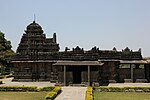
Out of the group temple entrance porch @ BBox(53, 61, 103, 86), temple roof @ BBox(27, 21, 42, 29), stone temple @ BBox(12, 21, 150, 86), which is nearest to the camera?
temple entrance porch @ BBox(53, 61, 103, 86)

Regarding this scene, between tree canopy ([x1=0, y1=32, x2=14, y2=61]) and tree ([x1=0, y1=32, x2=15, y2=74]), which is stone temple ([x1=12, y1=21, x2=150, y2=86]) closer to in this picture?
tree ([x1=0, y1=32, x2=15, y2=74])

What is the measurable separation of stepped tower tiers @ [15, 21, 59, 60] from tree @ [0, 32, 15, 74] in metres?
11.8

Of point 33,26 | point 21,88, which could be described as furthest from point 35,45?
point 21,88

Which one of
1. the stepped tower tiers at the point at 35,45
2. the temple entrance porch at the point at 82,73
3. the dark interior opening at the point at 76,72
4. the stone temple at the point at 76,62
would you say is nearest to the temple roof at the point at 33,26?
the stepped tower tiers at the point at 35,45

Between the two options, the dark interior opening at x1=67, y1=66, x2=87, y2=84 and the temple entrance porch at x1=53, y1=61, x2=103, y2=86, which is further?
the dark interior opening at x1=67, y1=66, x2=87, y2=84

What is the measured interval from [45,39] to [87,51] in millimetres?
9748

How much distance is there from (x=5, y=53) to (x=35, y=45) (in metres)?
22.1

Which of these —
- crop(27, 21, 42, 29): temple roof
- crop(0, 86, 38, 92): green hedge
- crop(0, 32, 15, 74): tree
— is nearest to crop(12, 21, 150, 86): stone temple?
crop(27, 21, 42, 29): temple roof

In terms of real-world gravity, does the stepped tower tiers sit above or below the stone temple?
above

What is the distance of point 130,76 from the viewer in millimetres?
40531

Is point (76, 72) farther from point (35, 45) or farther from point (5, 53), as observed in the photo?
point (5, 53)

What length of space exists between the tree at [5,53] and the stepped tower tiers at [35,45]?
11844 mm

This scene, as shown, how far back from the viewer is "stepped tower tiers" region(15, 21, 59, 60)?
4222 cm

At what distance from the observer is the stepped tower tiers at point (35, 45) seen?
139 feet
